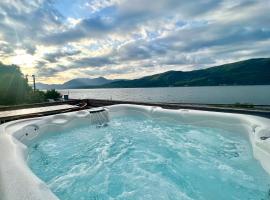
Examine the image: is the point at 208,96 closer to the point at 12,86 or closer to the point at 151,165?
the point at 12,86

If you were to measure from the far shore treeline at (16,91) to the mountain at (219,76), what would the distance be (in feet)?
181

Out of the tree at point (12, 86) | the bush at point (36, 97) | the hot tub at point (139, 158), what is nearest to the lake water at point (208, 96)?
the tree at point (12, 86)

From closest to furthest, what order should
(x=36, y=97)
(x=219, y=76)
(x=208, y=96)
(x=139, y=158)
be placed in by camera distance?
1. (x=139, y=158)
2. (x=36, y=97)
3. (x=208, y=96)
4. (x=219, y=76)

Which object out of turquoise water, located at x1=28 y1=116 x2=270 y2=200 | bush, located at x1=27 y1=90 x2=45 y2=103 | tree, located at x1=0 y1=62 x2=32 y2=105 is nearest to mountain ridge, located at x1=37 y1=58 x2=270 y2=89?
tree, located at x1=0 y1=62 x2=32 y2=105

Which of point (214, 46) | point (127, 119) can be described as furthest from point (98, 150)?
point (214, 46)

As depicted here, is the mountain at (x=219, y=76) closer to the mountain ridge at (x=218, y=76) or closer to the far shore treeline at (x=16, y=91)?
the mountain ridge at (x=218, y=76)

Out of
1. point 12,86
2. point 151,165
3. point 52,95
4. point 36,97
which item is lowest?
point 151,165

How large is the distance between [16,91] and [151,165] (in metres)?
13.4

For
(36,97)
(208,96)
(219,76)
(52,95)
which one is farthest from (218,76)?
(36,97)

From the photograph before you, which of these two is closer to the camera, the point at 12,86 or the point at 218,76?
the point at 12,86

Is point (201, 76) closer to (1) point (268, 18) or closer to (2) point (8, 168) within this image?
(1) point (268, 18)

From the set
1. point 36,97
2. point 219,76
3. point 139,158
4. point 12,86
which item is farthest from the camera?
point 219,76

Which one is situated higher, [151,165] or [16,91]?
[16,91]

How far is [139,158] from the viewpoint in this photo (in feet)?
7.79
